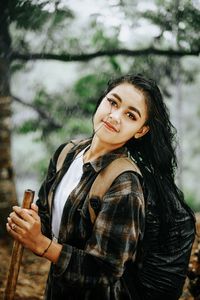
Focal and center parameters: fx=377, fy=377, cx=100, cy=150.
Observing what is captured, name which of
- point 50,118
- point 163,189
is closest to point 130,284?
point 163,189

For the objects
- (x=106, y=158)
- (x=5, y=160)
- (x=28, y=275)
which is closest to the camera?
(x=106, y=158)

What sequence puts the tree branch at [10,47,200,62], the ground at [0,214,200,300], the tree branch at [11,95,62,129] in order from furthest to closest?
the tree branch at [11,95,62,129], the tree branch at [10,47,200,62], the ground at [0,214,200,300]

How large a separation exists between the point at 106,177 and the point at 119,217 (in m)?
0.23

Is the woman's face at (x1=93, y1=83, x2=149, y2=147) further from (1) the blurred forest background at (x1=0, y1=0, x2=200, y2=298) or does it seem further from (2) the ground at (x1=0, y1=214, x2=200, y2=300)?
(1) the blurred forest background at (x1=0, y1=0, x2=200, y2=298)

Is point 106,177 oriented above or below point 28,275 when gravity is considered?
above

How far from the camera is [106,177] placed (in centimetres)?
182

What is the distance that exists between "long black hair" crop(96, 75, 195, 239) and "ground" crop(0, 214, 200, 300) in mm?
1791

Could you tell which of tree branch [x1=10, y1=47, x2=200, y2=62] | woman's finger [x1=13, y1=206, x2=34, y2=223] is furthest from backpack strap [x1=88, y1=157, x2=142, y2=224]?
tree branch [x1=10, y1=47, x2=200, y2=62]

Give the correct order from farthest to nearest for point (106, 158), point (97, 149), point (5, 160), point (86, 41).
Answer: point (86, 41)
point (5, 160)
point (97, 149)
point (106, 158)

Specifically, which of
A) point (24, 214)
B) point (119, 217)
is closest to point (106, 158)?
point (119, 217)

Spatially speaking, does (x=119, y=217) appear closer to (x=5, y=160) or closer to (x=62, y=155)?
(x=62, y=155)

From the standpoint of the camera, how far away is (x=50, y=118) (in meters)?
5.78

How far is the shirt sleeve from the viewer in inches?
65.1

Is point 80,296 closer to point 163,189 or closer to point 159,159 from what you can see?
point 163,189
